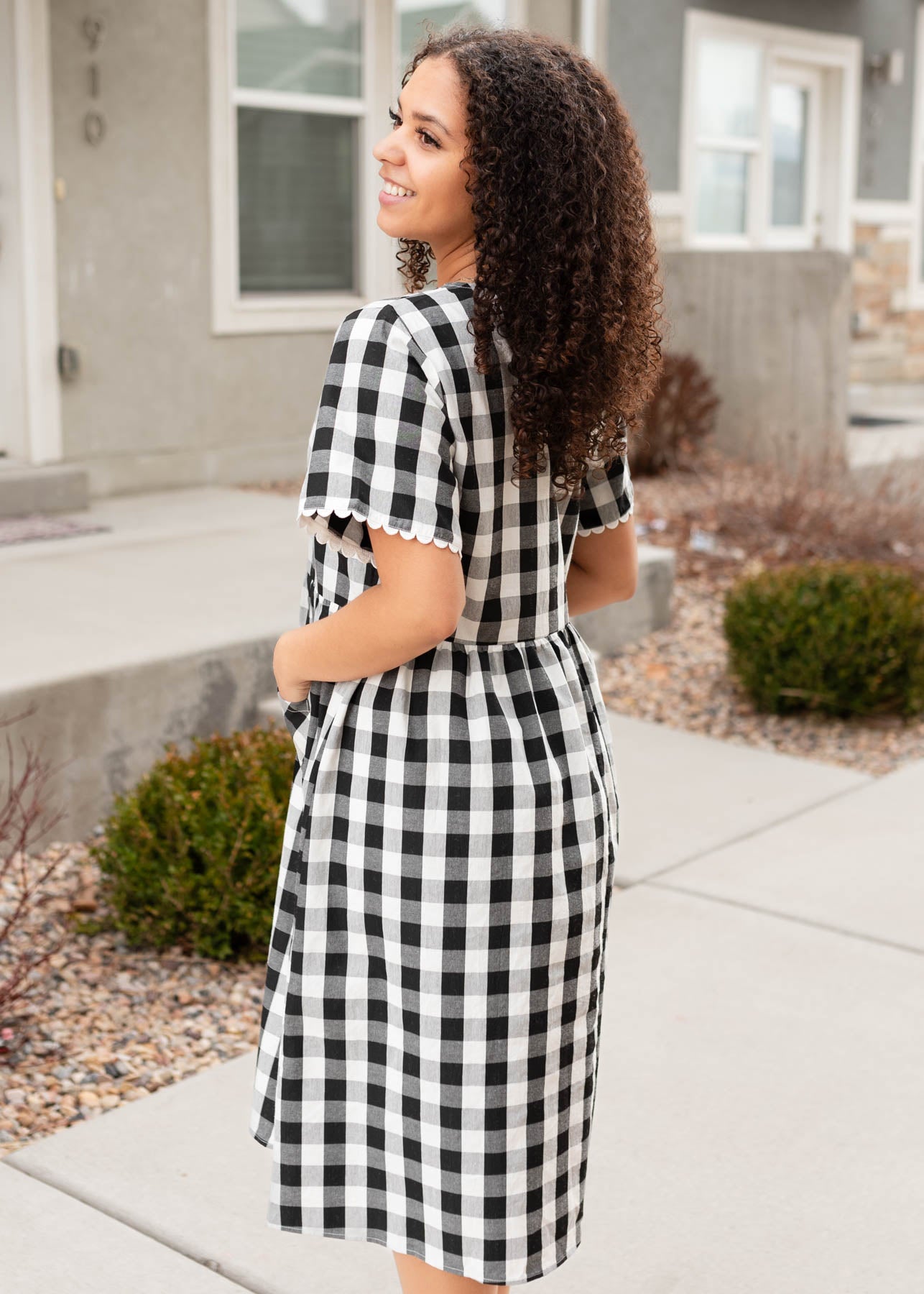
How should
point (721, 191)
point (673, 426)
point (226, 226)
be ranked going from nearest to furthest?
point (226, 226) → point (673, 426) → point (721, 191)

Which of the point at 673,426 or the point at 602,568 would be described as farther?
the point at 673,426

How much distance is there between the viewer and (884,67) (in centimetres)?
1211

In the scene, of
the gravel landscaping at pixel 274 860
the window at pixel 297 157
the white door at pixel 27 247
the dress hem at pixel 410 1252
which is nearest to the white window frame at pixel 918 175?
the gravel landscaping at pixel 274 860

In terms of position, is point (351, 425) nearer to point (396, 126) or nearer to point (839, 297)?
point (396, 126)

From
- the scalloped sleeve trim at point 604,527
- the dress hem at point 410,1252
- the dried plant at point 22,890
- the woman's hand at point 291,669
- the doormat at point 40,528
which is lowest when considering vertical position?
the dried plant at point 22,890

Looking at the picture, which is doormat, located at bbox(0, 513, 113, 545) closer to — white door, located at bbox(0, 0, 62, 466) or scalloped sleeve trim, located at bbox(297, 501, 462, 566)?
white door, located at bbox(0, 0, 62, 466)

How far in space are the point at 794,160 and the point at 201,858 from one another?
10.0 meters

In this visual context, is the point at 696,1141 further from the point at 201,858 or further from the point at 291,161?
the point at 291,161

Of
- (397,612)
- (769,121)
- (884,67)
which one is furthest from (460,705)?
(884,67)

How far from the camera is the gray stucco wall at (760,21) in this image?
9.83 meters

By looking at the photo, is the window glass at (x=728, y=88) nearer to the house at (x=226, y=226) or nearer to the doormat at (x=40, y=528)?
the house at (x=226, y=226)

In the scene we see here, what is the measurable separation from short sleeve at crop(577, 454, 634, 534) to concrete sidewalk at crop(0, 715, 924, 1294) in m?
1.12

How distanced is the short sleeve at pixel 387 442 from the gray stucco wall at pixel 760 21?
23.5 feet

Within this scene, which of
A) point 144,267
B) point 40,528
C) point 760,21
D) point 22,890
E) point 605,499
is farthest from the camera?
point 760,21
